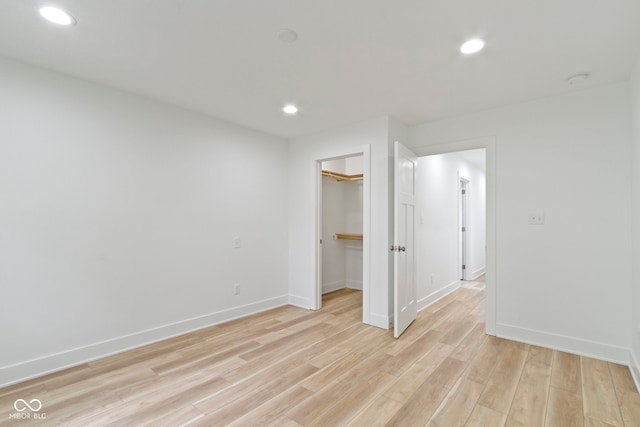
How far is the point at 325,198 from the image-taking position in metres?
5.18

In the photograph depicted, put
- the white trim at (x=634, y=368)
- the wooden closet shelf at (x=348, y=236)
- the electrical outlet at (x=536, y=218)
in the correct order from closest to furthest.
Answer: the white trim at (x=634, y=368), the electrical outlet at (x=536, y=218), the wooden closet shelf at (x=348, y=236)

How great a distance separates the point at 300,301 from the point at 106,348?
7.46 ft

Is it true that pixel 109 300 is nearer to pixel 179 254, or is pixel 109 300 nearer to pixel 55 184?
pixel 179 254

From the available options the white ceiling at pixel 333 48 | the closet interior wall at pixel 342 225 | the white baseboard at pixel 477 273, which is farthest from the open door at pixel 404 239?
the white baseboard at pixel 477 273

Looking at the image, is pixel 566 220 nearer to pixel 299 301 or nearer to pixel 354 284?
pixel 299 301

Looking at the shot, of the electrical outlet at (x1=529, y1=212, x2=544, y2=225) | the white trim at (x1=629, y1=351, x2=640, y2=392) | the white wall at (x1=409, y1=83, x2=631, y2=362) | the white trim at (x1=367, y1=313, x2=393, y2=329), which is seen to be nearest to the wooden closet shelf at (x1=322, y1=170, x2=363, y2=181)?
the white wall at (x1=409, y1=83, x2=631, y2=362)

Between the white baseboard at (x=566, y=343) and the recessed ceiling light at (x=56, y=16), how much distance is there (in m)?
4.34

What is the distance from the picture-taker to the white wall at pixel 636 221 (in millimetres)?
2209

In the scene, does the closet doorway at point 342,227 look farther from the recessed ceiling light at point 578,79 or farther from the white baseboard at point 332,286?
the recessed ceiling light at point 578,79

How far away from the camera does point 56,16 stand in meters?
1.78

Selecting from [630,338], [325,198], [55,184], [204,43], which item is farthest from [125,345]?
[630,338]

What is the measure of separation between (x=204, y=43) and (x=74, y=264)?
2.10m
